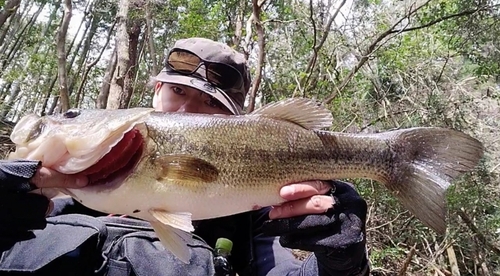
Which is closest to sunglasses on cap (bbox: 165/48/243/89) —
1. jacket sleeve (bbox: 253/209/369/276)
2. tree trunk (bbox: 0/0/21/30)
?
jacket sleeve (bbox: 253/209/369/276)

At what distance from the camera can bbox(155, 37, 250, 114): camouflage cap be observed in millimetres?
2824

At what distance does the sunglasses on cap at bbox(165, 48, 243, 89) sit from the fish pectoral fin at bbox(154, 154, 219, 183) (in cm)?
115

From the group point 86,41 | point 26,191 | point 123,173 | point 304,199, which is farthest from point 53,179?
point 86,41

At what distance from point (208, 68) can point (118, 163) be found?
1.32 meters

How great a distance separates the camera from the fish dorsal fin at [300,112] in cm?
209

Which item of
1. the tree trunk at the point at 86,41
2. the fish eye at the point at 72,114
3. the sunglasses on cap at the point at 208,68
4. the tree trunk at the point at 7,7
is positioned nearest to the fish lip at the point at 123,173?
the fish eye at the point at 72,114

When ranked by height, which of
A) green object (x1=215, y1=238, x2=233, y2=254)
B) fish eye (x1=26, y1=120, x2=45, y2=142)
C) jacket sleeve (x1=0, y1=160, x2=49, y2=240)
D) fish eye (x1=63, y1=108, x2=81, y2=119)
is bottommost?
green object (x1=215, y1=238, x2=233, y2=254)

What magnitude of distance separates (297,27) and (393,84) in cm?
301

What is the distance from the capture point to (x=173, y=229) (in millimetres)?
1868

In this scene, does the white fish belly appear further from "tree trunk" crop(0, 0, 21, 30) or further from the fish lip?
"tree trunk" crop(0, 0, 21, 30)

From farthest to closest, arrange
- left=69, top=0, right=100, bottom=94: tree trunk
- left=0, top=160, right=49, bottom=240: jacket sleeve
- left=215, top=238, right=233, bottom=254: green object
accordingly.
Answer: left=69, top=0, right=100, bottom=94: tree trunk < left=215, top=238, right=233, bottom=254: green object < left=0, top=160, right=49, bottom=240: jacket sleeve

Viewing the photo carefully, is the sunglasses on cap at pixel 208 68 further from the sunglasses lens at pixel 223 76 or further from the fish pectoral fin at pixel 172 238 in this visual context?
the fish pectoral fin at pixel 172 238

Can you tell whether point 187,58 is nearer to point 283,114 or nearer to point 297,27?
point 283,114

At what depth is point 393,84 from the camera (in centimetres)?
1011
